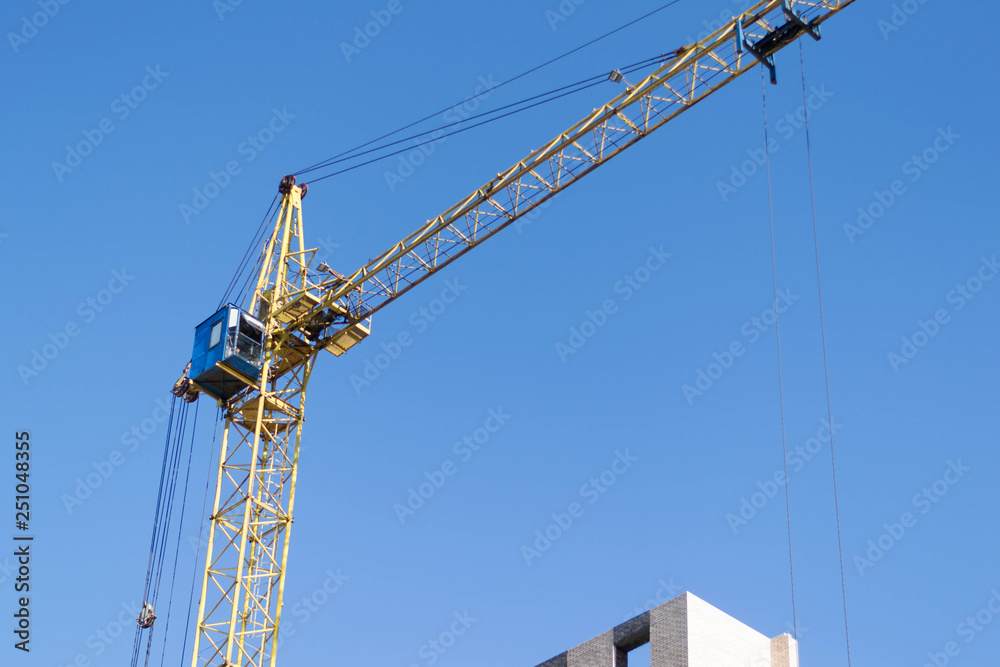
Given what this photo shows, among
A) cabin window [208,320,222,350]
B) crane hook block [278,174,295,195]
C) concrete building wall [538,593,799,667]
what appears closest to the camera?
concrete building wall [538,593,799,667]

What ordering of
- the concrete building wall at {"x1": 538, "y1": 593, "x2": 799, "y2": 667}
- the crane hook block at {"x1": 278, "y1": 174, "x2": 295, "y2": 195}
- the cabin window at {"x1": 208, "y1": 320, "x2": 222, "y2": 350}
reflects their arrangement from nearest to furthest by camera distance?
1. the concrete building wall at {"x1": 538, "y1": 593, "x2": 799, "y2": 667}
2. the cabin window at {"x1": 208, "y1": 320, "x2": 222, "y2": 350}
3. the crane hook block at {"x1": 278, "y1": 174, "x2": 295, "y2": 195}

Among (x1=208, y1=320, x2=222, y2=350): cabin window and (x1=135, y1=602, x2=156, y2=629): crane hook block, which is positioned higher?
(x1=208, y1=320, x2=222, y2=350): cabin window

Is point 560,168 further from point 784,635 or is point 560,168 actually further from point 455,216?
point 784,635

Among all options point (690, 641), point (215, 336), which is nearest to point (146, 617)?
point (215, 336)

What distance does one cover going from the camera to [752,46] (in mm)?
39375

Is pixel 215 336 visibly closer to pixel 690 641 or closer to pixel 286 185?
pixel 286 185

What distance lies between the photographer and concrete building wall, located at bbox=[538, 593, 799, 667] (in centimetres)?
3222

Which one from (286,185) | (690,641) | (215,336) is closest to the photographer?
(690,641)

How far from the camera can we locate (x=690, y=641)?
32.0 meters

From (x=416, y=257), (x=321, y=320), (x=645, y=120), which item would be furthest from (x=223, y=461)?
(x=645, y=120)

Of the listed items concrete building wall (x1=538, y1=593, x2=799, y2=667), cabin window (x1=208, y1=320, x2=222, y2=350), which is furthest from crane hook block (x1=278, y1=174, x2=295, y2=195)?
Answer: concrete building wall (x1=538, y1=593, x2=799, y2=667)

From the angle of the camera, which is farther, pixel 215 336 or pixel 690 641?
pixel 215 336

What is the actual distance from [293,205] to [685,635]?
2637 centimetres

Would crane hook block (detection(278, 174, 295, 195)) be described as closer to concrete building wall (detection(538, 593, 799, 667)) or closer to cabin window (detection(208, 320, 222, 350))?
cabin window (detection(208, 320, 222, 350))
